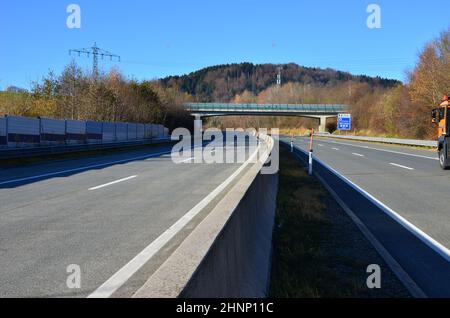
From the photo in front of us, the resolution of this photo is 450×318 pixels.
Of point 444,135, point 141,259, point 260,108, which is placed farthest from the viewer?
point 260,108

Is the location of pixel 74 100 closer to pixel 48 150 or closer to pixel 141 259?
pixel 48 150

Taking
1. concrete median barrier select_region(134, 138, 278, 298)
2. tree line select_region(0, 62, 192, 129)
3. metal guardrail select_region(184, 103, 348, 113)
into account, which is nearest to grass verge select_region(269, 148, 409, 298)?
concrete median barrier select_region(134, 138, 278, 298)

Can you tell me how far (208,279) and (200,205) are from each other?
6.54 m

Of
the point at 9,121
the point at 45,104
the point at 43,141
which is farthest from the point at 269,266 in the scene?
the point at 45,104

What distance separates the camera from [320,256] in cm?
702

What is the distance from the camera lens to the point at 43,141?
28062 mm

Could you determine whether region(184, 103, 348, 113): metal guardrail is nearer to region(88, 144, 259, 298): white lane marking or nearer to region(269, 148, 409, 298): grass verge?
region(269, 148, 409, 298): grass verge

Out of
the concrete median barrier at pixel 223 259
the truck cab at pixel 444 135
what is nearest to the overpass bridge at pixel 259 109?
the truck cab at pixel 444 135

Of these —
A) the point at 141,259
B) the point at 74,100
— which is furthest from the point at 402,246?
the point at 74,100

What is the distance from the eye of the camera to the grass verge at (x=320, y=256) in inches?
218

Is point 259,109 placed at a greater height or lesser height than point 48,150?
greater

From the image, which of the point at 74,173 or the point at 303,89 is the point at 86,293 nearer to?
the point at 74,173

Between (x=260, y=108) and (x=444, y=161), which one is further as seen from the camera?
(x=260, y=108)

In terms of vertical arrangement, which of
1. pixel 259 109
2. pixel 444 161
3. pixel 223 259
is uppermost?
pixel 259 109
